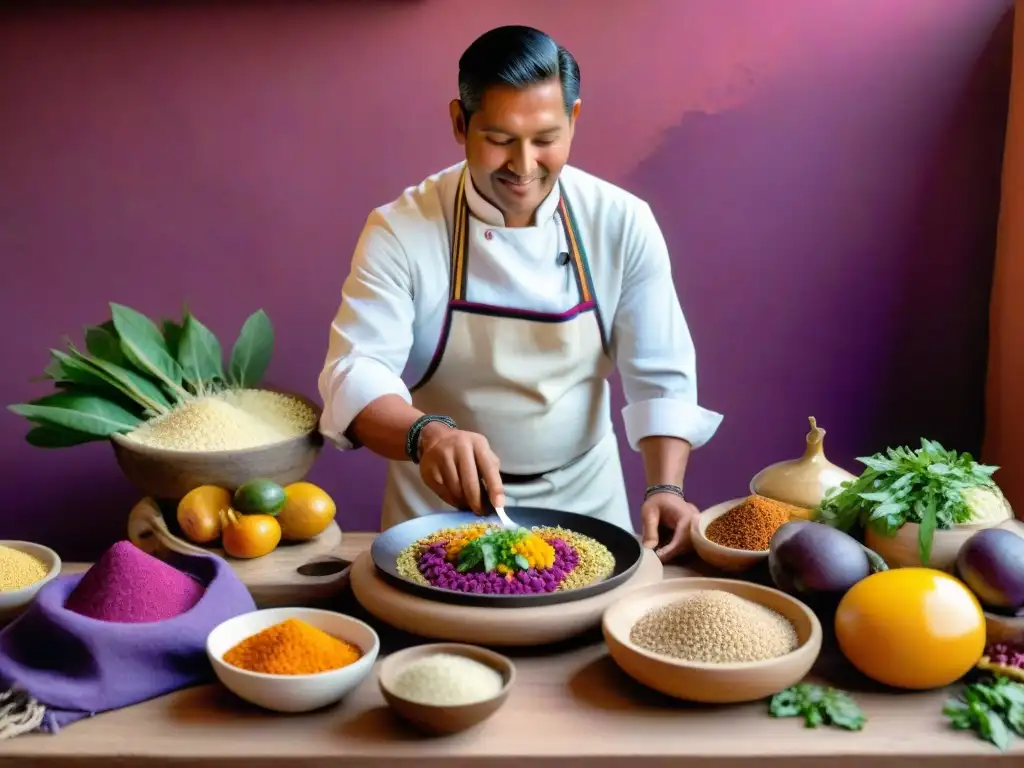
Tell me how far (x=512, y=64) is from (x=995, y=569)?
3.50 ft

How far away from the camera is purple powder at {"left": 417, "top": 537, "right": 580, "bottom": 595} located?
1.27 meters

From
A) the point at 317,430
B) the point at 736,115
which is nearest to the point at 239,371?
the point at 317,430

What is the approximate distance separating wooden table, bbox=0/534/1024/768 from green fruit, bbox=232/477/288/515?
42 cm

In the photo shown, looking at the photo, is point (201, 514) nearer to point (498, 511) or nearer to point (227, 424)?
point (227, 424)

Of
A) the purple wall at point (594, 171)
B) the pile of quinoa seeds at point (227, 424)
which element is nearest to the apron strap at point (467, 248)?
the pile of quinoa seeds at point (227, 424)

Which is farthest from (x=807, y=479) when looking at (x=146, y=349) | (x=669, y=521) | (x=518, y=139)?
(x=146, y=349)

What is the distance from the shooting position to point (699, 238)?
2557mm

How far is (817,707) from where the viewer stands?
43.9 inches

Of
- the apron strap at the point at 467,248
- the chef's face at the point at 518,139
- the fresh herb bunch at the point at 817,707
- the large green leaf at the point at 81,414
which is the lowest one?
the fresh herb bunch at the point at 817,707

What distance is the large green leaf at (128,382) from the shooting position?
188cm

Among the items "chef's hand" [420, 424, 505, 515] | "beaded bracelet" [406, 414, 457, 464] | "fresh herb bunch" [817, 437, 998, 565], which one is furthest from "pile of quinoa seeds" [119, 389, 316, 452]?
"fresh herb bunch" [817, 437, 998, 565]

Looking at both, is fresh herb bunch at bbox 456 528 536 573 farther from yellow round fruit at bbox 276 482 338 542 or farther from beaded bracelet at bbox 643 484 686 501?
beaded bracelet at bbox 643 484 686 501

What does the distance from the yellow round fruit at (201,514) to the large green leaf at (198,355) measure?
0.46 metres

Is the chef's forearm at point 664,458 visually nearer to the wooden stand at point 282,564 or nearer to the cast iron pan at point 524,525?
the cast iron pan at point 524,525
